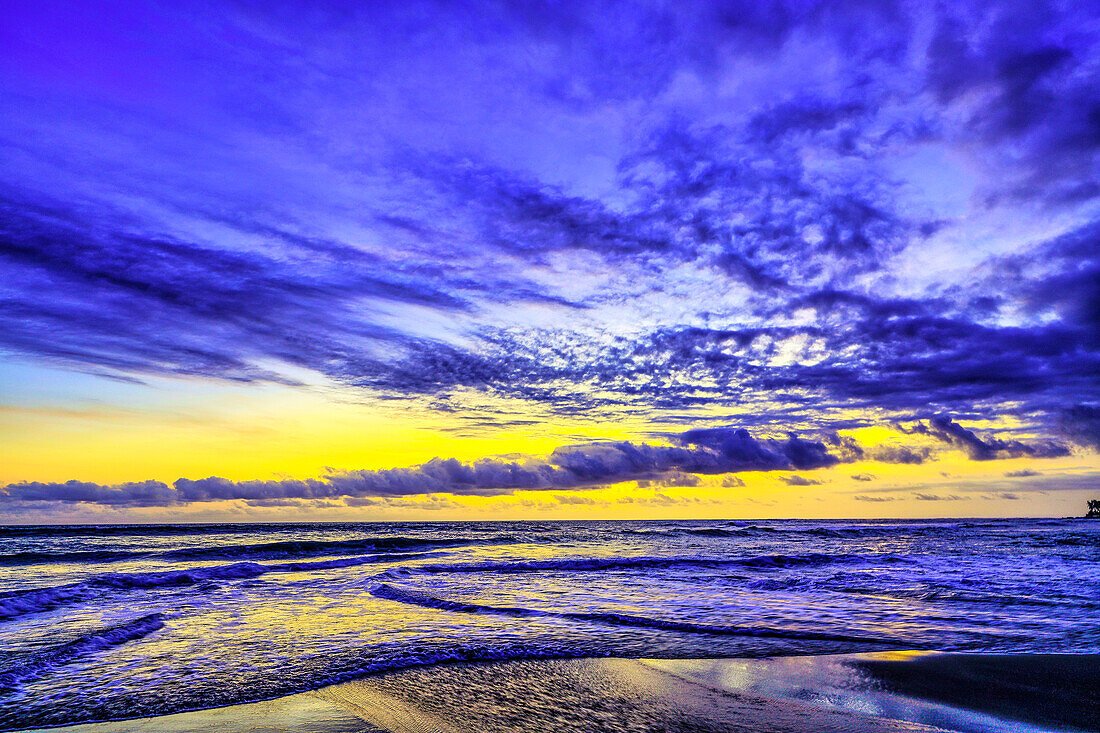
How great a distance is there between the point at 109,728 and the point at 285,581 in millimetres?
14006

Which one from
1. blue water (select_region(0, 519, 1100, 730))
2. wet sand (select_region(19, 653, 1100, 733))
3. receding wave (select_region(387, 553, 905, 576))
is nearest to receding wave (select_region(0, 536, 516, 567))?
blue water (select_region(0, 519, 1100, 730))

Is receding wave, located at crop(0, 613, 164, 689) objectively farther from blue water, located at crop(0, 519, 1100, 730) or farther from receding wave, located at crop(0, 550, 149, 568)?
receding wave, located at crop(0, 550, 149, 568)

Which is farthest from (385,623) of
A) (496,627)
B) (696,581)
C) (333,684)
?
(696,581)

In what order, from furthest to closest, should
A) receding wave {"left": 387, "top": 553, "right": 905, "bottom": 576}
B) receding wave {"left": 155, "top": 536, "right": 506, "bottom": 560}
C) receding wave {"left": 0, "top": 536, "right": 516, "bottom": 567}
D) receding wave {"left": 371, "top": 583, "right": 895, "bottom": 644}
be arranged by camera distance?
1. receding wave {"left": 155, "top": 536, "right": 506, "bottom": 560}
2. receding wave {"left": 0, "top": 536, "right": 516, "bottom": 567}
3. receding wave {"left": 387, "top": 553, "right": 905, "bottom": 576}
4. receding wave {"left": 371, "top": 583, "right": 895, "bottom": 644}

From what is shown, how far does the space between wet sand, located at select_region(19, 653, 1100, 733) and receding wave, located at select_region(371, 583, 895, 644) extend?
5.48 ft

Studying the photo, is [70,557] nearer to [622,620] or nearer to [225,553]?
[225,553]

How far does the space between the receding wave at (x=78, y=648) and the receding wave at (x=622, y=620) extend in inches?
203

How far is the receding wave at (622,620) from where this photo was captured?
32.6 ft

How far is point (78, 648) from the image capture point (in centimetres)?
875

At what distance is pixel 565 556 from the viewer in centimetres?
2808

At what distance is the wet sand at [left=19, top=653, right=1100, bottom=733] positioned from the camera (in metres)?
5.60

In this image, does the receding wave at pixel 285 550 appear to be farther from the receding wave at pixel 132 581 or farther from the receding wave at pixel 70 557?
the receding wave at pixel 132 581

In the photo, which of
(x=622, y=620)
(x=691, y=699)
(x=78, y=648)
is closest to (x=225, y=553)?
(x=78, y=648)

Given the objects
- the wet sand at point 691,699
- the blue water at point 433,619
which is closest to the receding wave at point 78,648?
the blue water at point 433,619
